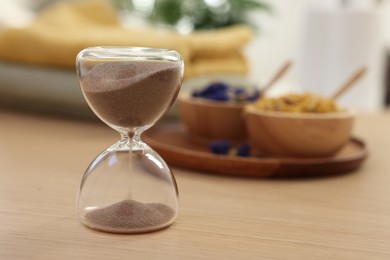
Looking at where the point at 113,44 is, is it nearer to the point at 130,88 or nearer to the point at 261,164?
the point at 261,164

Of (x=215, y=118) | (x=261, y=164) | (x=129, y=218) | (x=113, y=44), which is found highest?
(x=113, y=44)

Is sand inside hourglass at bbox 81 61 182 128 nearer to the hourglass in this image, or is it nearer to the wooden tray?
the hourglass

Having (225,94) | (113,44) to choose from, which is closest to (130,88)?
(225,94)

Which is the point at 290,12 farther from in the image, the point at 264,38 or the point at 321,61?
the point at 321,61

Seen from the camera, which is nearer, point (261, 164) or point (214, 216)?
point (214, 216)

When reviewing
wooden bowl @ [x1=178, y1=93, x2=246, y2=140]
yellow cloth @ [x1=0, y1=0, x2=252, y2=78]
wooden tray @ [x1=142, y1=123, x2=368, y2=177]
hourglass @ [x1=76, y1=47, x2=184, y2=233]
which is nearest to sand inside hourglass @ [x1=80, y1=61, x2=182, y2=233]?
hourglass @ [x1=76, y1=47, x2=184, y2=233]

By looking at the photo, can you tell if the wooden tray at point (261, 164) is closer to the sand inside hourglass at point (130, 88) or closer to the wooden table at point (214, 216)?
the wooden table at point (214, 216)
